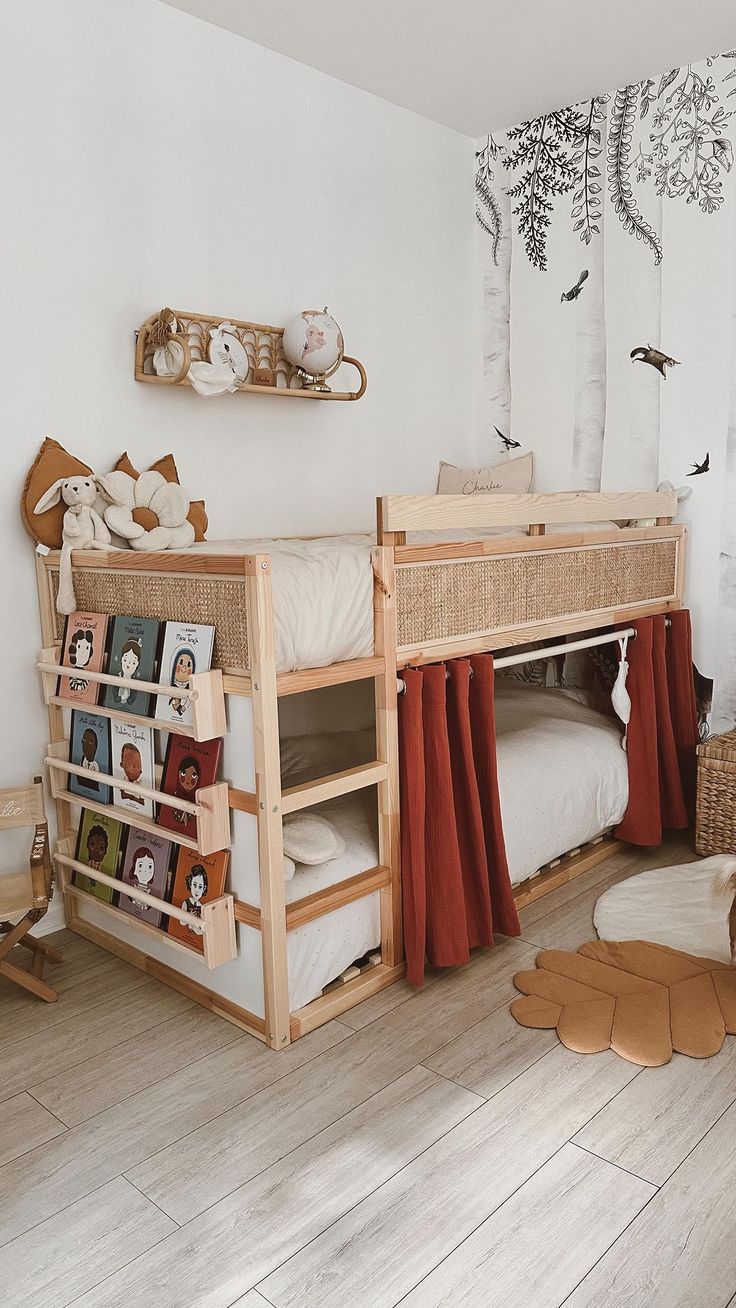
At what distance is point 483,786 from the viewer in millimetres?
2301

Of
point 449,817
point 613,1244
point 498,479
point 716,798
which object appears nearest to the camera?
point 613,1244

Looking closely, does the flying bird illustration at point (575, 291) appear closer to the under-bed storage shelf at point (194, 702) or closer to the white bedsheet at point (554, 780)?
the white bedsheet at point (554, 780)

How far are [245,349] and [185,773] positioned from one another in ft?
4.44

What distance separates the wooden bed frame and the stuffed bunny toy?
0.13ft

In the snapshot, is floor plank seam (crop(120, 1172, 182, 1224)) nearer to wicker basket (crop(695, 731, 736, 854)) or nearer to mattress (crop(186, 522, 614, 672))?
mattress (crop(186, 522, 614, 672))

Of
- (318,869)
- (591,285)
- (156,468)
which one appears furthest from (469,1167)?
(591,285)

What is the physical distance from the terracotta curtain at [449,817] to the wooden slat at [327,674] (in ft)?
0.35

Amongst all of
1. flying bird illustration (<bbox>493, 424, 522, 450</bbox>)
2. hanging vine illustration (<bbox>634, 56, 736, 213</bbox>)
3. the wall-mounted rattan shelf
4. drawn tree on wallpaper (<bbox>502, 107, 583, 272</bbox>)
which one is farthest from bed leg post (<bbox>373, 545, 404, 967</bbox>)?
drawn tree on wallpaper (<bbox>502, 107, 583, 272</bbox>)

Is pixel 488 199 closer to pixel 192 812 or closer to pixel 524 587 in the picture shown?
pixel 524 587

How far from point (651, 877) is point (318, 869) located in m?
1.16

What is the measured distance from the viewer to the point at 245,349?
2703 mm

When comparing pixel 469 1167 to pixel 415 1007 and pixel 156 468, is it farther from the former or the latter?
pixel 156 468

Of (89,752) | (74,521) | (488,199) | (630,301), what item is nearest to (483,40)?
(488,199)

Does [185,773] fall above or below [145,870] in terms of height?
above
